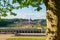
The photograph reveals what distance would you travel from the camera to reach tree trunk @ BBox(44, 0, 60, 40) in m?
3.20

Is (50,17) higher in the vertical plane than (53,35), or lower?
higher

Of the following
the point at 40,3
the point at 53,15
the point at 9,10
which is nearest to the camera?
the point at 53,15

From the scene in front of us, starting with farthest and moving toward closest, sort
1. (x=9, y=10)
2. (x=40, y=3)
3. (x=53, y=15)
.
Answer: (x=9, y=10) → (x=40, y=3) → (x=53, y=15)

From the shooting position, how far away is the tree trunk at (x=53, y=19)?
3.20 metres

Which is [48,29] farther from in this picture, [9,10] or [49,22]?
[9,10]

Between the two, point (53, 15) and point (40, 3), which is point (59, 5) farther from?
point (40, 3)

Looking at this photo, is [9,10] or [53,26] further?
[9,10]

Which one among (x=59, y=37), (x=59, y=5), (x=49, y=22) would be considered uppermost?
(x=59, y=5)

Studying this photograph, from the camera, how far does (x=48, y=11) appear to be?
3256mm

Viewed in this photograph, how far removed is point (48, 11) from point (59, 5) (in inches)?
7.3

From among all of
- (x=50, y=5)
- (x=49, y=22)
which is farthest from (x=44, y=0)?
(x=49, y=22)

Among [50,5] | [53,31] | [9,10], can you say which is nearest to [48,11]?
[50,5]

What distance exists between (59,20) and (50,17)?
0.47ft

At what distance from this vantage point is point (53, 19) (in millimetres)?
3227
